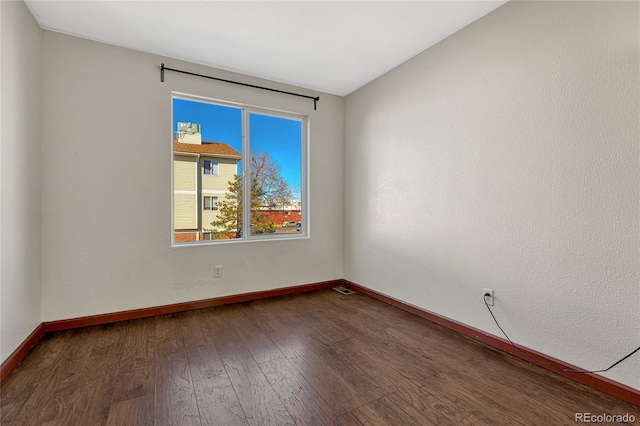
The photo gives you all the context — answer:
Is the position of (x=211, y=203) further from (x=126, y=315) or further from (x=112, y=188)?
(x=126, y=315)

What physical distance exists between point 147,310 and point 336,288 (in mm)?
2087

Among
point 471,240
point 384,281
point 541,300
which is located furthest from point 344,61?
point 541,300

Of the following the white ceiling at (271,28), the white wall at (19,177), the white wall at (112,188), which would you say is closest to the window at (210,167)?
the white wall at (112,188)

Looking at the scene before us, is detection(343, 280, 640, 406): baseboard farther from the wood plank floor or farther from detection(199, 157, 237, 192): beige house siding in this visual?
detection(199, 157, 237, 192): beige house siding

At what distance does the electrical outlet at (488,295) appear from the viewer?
7.04 ft

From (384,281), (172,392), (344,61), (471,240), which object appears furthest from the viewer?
(384,281)

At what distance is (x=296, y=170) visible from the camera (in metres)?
3.58

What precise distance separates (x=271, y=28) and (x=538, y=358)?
312cm

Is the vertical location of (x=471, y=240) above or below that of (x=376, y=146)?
below

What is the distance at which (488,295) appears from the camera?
7.10 ft

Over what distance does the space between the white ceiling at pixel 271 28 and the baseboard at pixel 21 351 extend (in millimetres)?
2415

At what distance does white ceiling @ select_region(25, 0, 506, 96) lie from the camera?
6.79 ft

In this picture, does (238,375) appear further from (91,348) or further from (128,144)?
(128,144)

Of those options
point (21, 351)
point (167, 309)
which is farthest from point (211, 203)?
point (21, 351)
